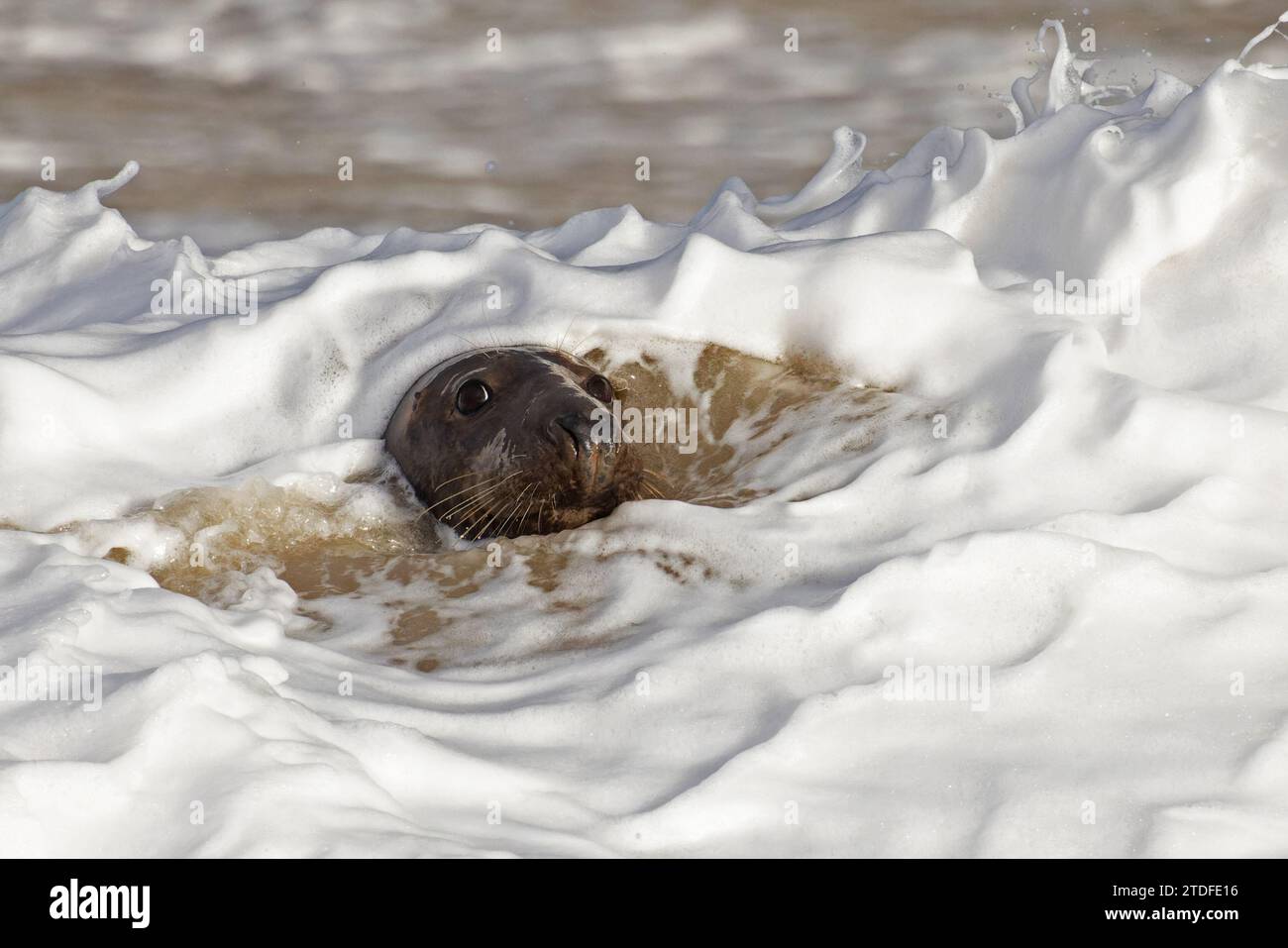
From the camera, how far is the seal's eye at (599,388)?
418cm

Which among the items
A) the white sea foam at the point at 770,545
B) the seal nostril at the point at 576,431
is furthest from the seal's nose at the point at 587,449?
the white sea foam at the point at 770,545

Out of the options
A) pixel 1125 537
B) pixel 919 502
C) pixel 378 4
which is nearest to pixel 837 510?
pixel 919 502

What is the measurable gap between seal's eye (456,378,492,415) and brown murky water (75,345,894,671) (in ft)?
1.05

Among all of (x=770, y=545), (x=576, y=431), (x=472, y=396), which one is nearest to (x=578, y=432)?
(x=576, y=431)

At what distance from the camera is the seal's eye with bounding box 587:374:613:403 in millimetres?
4180

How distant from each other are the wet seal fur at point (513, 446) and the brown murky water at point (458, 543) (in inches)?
3.6

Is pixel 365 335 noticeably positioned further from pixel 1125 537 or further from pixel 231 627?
pixel 1125 537

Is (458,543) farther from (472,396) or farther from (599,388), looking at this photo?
(599,388)

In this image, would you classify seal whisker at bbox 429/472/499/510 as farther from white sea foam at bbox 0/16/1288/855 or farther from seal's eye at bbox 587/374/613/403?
seal's eye at bbox 587/374/613/403

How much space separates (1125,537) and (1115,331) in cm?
107

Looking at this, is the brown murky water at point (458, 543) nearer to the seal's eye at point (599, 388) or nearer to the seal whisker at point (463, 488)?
the seal whisker at point (463, 488)

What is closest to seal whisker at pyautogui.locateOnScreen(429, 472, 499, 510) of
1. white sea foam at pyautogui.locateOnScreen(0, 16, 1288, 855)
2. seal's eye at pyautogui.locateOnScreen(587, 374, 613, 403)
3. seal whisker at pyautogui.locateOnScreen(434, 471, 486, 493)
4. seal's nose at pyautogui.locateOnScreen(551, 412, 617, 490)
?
seal whisker at pyautogui.locateOnScreen(434, 471, 486, 493)

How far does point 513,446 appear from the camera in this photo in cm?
401
